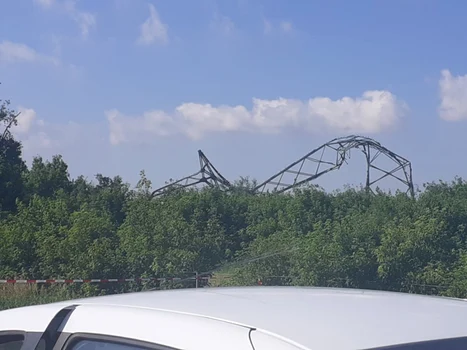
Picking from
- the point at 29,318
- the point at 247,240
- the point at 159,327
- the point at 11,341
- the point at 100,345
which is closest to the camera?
the point at 159,327

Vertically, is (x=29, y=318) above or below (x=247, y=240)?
below

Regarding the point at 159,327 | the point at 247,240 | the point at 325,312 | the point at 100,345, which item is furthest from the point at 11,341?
the point at 247,240

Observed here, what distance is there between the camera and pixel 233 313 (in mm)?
2275

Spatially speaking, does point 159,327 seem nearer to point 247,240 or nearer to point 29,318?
point 29,318

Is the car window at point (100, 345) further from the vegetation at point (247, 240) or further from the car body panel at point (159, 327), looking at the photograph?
the vegetation at point (247, 240)

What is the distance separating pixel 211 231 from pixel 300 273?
13.4 ft

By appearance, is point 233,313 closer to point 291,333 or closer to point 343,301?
point 291,333

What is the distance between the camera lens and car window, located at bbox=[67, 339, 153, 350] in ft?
7.37

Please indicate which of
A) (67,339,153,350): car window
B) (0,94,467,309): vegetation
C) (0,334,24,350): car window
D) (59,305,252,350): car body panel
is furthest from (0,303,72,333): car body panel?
(0,94,467,309): vegetation

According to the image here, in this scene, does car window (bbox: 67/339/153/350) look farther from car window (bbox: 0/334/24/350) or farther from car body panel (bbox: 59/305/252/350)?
car window (bbox: 0/334/24/350)

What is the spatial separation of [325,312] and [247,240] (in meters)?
16.1

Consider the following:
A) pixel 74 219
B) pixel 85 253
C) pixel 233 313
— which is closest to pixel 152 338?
pixel 233 313

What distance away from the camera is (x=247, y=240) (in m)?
18.4

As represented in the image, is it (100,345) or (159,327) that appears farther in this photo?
(100,345)
